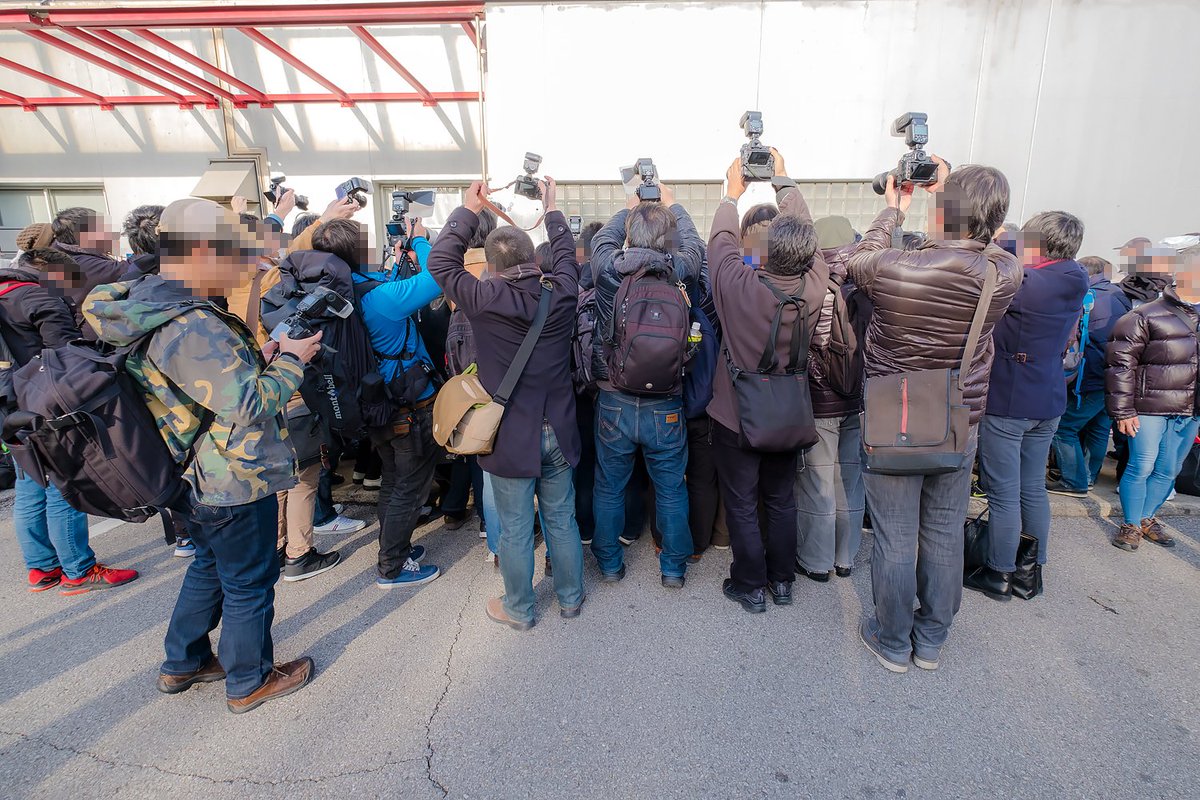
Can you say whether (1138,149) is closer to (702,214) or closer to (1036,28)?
(1036,28)

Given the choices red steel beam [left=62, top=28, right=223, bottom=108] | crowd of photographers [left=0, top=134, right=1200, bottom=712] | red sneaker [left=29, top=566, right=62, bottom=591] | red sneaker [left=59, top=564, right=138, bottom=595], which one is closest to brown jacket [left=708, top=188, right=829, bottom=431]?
crowd of photographers [left=0, top=134, right=1200, bottom=712]

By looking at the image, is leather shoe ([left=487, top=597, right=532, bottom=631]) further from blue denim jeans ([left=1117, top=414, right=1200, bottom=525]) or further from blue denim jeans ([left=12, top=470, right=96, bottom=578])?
blue denim jeans ([left=1117, top=414, right=1200, bottom=525])

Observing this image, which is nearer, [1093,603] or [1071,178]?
[1093,603]

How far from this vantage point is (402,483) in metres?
3.40

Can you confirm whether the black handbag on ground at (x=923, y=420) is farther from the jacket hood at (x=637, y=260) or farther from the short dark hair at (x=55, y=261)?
the short dark hair at (x=55, y=261)

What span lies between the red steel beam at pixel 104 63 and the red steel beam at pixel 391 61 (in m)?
2.83

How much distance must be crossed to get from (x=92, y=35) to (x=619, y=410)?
7.94m

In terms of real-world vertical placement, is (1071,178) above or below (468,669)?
above

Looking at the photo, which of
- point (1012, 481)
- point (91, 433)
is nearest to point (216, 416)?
point (91, 433)

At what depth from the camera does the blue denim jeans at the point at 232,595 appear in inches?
90.5

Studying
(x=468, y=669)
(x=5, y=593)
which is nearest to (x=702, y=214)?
(x=468, y=669)

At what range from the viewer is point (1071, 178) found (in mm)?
7289

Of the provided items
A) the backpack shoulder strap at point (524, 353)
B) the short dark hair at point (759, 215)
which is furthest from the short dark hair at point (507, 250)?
the short dark hair at point (759, 215)

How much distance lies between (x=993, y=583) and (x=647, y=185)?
9.47ft
